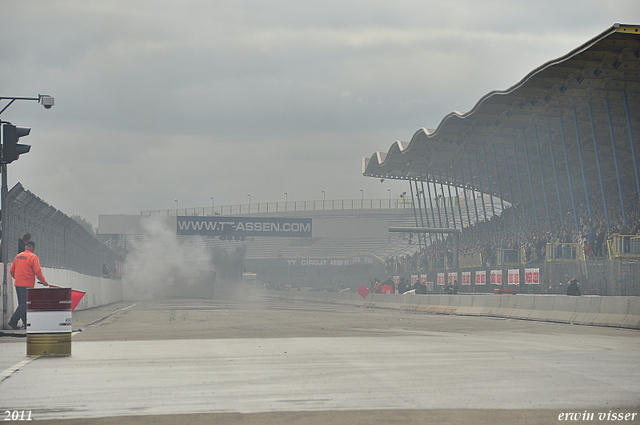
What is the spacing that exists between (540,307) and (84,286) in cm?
1758

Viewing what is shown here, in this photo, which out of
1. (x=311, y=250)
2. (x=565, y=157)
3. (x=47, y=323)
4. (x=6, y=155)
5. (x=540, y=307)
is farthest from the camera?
(x=311, y=250)

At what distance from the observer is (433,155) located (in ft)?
193

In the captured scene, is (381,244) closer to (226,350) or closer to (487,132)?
(487,132)

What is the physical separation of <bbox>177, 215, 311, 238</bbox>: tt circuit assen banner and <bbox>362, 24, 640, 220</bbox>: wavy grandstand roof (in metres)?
8.81

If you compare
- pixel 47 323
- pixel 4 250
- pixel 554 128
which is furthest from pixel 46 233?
pixel 554 128

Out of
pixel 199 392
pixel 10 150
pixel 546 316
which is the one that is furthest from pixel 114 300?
pixel 199 392

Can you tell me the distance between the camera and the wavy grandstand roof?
112 feet

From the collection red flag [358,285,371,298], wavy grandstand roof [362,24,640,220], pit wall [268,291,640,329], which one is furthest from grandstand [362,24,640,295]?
red flag [358,285,371,298]

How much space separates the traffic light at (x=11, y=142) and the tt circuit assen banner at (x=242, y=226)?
48504 millimetres

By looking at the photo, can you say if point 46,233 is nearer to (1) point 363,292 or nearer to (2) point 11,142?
(2) point 11,142

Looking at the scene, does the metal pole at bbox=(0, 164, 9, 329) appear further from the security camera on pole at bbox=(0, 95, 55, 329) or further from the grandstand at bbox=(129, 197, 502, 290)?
the grandstand at bbox=(129, 197, 502, 290)

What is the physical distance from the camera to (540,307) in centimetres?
2403

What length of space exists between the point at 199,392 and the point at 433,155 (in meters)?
53.1

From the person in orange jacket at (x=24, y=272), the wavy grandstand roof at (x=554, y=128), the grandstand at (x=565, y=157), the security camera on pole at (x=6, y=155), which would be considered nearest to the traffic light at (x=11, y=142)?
the security camera on pole at (x=6, y=155)
